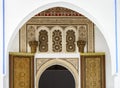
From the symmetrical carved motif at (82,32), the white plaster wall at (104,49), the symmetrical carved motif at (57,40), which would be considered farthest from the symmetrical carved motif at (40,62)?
the white plaster wall at (104,49)

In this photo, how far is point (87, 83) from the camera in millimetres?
6094

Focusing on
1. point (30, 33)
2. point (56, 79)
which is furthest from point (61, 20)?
point (56, 79)

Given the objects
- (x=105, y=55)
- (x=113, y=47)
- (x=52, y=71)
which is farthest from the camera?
(x=52, y=71)

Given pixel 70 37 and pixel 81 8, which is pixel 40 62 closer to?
pixel 70 37

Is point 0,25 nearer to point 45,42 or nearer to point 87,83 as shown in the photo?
point 45,42

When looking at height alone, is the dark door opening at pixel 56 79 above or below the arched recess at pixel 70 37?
below

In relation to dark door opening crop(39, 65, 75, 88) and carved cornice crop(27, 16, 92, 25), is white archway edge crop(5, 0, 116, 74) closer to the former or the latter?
carved cornice crop(27, 16, 92, 25)

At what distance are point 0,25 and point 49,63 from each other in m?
1.95

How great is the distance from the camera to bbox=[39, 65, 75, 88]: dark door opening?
7129 millimetres

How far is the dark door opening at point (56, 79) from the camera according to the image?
23.4ft

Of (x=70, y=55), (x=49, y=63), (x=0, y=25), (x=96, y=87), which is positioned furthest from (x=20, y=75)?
(x=0, y=25)

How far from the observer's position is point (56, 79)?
738 centimetres

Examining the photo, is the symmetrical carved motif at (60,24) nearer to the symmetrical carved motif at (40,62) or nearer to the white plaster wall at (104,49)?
the white plaster wall at (104,49)

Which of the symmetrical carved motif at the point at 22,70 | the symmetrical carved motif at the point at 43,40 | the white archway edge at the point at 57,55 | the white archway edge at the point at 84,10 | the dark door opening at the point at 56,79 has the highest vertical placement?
the white archway edge at the point at 84,10
